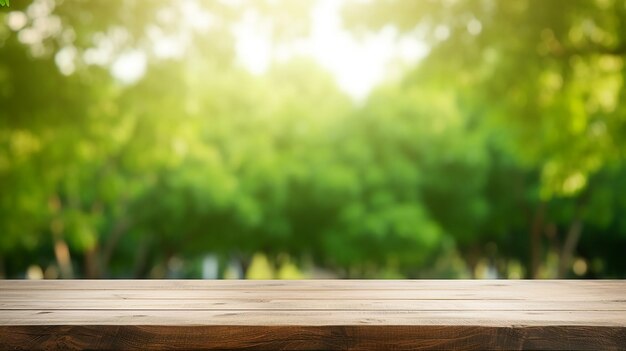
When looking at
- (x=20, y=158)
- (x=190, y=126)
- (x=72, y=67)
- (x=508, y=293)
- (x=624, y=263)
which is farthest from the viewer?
(x=624, y=263)

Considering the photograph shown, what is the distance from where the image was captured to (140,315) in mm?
2883

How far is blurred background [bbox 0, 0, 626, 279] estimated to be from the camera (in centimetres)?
1205

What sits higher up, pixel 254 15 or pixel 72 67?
pixel 254 15

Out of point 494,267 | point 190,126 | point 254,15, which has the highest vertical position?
point 254,15

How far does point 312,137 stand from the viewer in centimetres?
2802

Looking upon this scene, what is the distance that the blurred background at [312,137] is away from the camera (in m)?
12.0

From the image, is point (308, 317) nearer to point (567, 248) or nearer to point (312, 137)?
point (312, 137)

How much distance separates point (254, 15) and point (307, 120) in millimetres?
16475

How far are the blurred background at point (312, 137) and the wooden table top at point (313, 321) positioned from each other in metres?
8.49

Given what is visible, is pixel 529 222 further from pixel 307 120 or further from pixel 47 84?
pixel 47 84

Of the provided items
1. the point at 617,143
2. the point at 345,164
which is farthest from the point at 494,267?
the point at 617,143

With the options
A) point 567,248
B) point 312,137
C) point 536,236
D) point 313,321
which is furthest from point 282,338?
point 567,248

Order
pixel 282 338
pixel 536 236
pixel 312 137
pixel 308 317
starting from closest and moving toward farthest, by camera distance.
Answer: pixel 282 338 < pixel 308 317 < pixel 312 137 < pixel 536 236

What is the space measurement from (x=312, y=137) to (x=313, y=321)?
997 inches
